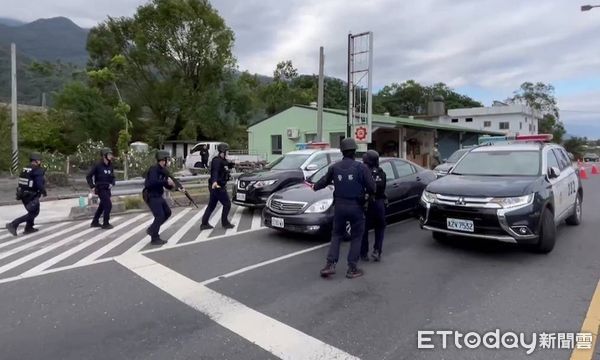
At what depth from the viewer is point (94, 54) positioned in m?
38.9

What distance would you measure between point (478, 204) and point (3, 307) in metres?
5.72

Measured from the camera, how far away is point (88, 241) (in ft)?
25.0

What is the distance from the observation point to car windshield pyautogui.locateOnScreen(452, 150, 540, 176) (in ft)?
21.6

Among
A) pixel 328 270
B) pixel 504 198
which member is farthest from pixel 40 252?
pixel 504 198

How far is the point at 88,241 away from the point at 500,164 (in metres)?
7.21

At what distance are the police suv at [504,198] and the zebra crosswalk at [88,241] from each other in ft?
12.5

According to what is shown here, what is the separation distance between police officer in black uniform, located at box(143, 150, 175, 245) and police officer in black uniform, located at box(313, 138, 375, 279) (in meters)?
3.42

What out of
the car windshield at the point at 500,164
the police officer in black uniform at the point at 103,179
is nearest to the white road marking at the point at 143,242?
the police officer in black uniform at the point at 103,179

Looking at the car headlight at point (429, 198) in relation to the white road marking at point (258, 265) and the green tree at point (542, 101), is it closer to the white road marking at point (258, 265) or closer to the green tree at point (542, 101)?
the white road marking at point (258, 265)

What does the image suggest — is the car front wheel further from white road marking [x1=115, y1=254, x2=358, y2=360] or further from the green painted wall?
the green painted wall

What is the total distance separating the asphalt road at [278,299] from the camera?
3.50 m

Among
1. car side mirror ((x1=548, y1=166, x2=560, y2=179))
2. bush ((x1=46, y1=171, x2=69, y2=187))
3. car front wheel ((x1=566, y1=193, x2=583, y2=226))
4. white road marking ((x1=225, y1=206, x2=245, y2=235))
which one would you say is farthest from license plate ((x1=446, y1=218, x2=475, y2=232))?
bush ((x1=46, y1=171, x2=69, y2=187))

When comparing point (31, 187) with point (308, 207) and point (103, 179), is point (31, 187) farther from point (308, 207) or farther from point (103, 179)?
point (308, 207)

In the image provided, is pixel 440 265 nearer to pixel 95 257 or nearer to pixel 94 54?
pixel 95 257
